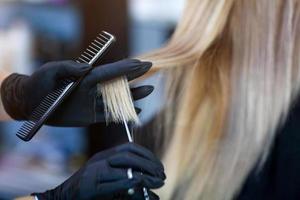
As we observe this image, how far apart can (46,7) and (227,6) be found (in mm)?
1062

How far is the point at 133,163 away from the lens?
2.06ft

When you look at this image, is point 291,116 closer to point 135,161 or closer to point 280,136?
point 280,136

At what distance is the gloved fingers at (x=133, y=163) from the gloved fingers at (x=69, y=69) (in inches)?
4.1

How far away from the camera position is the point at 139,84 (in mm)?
700

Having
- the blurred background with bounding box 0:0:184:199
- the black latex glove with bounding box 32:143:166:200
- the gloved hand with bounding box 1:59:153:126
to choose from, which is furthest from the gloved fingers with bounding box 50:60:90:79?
the blurred background with bounding box 0:0:184:199

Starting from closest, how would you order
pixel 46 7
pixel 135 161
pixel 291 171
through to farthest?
pixel 135 161 < pixel 291 171 < pixel 46 7

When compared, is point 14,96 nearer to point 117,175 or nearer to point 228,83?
point 117,175

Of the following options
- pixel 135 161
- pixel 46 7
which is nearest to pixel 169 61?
pixel 135 161

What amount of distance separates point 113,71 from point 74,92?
59mm

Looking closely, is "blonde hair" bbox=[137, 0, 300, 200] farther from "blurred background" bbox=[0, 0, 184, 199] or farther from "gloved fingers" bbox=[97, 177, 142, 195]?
"blurred background" bbox=[0, 0, 184, 199]

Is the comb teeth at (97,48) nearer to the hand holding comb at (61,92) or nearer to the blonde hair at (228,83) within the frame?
the hand holding comb at (61,92)

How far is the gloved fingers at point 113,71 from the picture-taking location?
0.64m

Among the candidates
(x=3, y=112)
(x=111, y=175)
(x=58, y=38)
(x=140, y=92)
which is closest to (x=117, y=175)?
(x=111, y=175)

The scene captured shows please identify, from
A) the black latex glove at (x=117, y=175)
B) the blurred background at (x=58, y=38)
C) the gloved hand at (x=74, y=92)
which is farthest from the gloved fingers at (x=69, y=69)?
the blurred background at (x=58, y=38)
